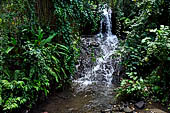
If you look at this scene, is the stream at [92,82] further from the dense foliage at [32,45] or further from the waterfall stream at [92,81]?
the dense foliage at [32,45]

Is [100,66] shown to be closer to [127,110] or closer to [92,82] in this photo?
[92,82]

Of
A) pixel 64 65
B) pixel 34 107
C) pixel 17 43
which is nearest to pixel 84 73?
pixel 64 65

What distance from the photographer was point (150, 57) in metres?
4.53

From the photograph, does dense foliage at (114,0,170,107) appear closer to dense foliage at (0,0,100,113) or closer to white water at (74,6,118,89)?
white water at (74,6,118,89)

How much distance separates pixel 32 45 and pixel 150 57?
3.47 meters

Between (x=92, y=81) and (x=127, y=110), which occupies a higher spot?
(x=92, y=81)

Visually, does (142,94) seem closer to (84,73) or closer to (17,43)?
(84,73)

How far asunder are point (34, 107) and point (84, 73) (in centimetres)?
298

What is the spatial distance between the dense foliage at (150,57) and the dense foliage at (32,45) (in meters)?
1.84

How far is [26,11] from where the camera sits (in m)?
4.00

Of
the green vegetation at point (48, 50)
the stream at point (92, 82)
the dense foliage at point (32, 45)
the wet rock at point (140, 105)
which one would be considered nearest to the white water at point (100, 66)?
the stream at point (92, 82)

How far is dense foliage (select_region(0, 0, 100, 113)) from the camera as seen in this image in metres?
3.35

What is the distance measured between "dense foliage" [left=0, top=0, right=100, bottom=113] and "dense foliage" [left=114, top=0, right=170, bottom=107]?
72.4 inches

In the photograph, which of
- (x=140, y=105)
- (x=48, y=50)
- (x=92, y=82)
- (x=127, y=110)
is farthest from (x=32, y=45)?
(x=92, y=82)
